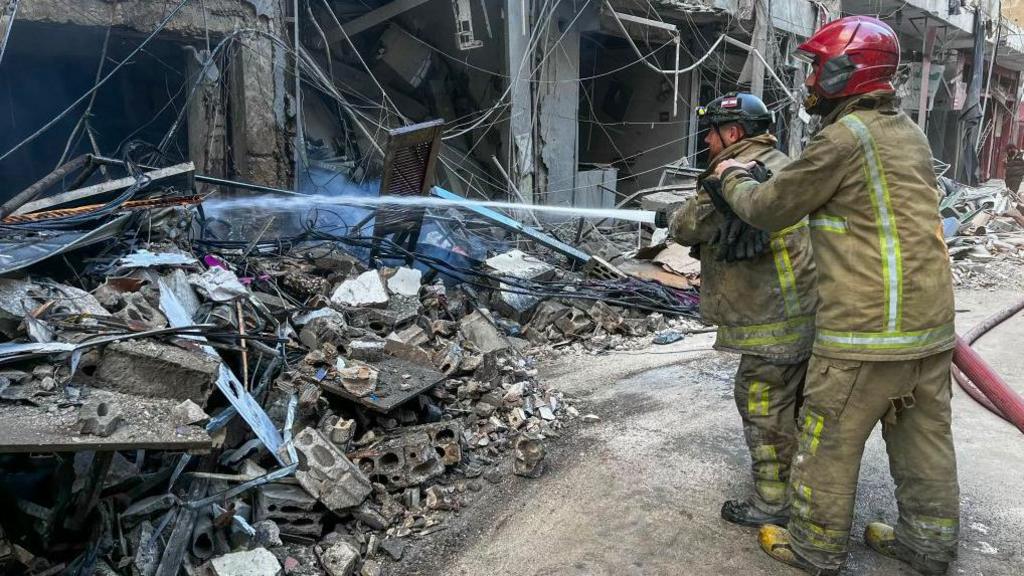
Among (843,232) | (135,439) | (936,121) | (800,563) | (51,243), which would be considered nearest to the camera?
(135,439)

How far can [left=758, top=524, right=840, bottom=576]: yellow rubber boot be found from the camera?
9.23 feet

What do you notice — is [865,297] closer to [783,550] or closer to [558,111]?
[783,550]

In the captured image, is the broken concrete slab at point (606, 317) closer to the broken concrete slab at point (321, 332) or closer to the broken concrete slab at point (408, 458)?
the broken concrete slab at point (321, 332)

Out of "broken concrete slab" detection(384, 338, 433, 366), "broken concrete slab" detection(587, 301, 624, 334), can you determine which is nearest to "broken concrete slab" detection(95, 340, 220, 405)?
"broken concrete slab" detection(384, 338, 433, 366)

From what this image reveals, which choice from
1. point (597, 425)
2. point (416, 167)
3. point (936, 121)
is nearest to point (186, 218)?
point (416, 167)

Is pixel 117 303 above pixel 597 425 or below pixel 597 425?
above

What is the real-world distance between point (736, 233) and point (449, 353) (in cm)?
244

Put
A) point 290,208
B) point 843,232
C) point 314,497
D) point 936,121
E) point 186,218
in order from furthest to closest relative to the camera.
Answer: point 936,121, point 290,208, point 186,218, point 314,497, point 843,232

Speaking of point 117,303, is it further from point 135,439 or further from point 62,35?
point 62,35

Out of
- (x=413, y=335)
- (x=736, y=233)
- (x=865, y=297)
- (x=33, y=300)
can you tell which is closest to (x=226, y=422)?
(x=33, y=300)

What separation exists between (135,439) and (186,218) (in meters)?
3.44

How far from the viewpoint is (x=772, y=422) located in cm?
315

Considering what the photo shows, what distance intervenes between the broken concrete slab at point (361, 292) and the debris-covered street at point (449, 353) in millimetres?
25

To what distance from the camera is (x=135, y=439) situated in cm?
242
